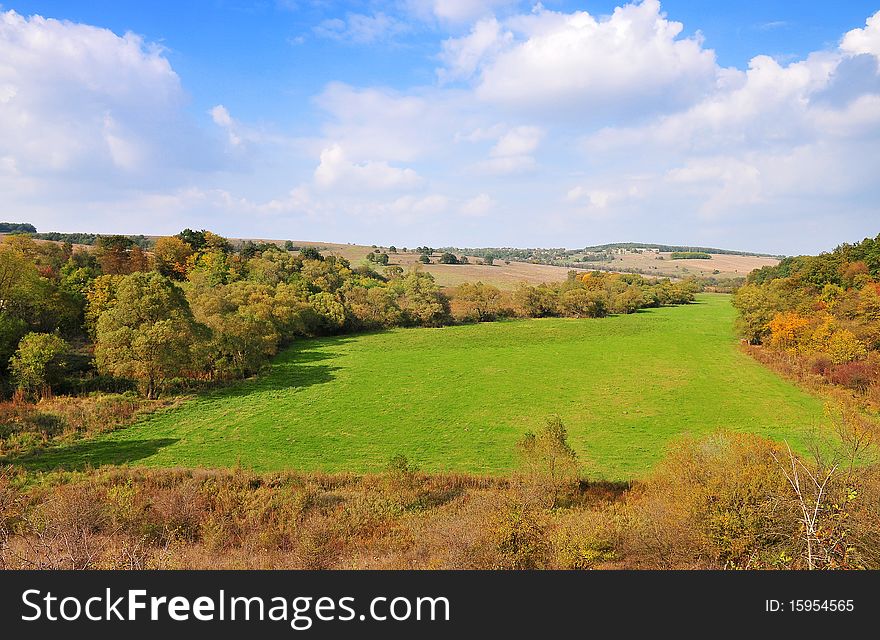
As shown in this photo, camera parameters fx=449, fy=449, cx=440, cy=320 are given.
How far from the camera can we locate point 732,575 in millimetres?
6590

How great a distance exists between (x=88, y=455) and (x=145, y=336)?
454 inches

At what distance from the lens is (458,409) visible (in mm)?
35031

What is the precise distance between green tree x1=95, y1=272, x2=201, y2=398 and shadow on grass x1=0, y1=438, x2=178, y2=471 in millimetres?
8703

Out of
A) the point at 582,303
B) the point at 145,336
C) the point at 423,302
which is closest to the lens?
the point at 145,336

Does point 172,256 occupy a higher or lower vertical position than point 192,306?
higher

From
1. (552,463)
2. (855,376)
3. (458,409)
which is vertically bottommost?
(458,409)

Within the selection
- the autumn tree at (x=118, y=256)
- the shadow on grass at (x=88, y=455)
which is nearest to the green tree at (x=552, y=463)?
the shadow on grass at (x=88, y=455)

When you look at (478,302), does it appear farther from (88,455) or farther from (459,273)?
(88,455)

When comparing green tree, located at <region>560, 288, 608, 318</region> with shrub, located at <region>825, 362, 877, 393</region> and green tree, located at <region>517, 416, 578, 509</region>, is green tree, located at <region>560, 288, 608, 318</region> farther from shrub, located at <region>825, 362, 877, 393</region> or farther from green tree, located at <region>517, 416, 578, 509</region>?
green tree, located at <region>517, 416, 578, 509</region>

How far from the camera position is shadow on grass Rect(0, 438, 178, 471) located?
22.0m

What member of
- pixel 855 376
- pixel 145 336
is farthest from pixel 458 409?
pixel 855 376

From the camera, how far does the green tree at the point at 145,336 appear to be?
32.6 m

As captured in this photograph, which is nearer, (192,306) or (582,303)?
(192,306)

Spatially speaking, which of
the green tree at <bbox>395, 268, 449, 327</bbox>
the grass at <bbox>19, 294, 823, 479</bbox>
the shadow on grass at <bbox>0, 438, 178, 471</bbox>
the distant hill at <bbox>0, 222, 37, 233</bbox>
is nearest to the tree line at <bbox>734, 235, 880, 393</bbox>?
the grass at <bbox>19, 294, 823, 479</bbox>
